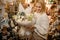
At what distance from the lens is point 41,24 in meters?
2.32

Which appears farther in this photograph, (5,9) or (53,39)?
(5,9)

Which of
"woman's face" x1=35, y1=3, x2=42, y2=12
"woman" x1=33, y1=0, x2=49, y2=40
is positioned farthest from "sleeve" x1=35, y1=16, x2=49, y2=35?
"woman's face" x1=35, y1=3, x2=42, y2=12

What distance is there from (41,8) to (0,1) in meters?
0.67

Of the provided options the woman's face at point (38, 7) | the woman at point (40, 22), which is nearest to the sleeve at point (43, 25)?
the woman at point (40, 22)

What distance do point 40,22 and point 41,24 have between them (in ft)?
0.11

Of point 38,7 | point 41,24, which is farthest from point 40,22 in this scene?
point 38,7

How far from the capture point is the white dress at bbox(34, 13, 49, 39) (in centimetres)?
229

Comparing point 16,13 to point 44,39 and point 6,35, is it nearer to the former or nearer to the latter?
point 6,35

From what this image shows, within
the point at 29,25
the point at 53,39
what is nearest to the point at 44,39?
the point at 53,39

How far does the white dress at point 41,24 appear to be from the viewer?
2.29m

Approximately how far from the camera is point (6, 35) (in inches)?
98.7

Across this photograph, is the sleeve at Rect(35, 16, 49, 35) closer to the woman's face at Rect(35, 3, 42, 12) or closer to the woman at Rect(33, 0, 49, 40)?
the woman at Rect(33, 0, 49, 40)

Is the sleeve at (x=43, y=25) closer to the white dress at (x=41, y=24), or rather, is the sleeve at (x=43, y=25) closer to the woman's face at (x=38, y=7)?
the white dress at (x=41, y=24)

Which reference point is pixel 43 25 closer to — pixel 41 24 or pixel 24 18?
pixel 41 24
